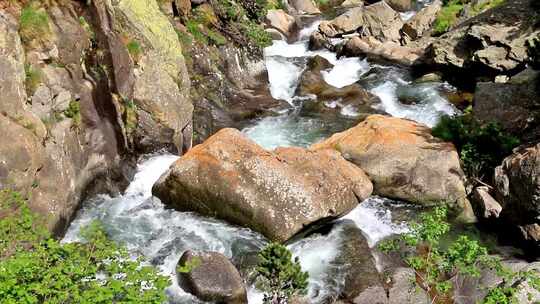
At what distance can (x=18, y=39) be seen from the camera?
1312 centimetres

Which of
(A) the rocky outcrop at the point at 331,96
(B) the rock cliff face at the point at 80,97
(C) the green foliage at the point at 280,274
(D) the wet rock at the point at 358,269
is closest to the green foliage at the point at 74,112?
(B) the rock cliff face at the point at 80,97

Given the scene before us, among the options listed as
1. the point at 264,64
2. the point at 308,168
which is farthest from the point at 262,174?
the point at 264,64

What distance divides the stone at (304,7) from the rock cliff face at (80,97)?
22917 millimetres

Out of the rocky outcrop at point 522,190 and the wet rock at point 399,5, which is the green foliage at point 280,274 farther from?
the wet rock at point 399,5

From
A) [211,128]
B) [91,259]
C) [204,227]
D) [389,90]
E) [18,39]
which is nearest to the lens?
[91,259]

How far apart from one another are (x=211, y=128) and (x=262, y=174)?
7.10 meters

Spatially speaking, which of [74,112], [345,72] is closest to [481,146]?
[345,72]

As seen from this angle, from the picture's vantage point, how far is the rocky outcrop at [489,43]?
24047 mm

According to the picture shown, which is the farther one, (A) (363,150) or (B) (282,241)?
(A) (363,150)

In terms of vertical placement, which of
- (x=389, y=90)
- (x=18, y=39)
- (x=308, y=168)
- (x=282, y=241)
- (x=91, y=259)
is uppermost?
(x=18, y=39)

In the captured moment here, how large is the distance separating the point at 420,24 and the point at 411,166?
1876cm

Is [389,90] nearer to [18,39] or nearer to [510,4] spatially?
[510,4]

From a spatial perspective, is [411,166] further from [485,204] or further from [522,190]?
[522,190]

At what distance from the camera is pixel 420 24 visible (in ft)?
106
